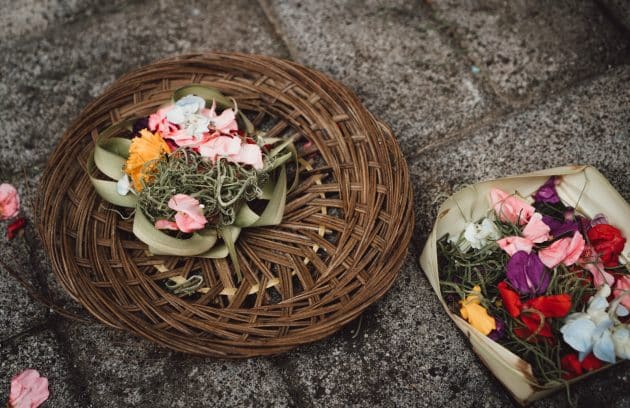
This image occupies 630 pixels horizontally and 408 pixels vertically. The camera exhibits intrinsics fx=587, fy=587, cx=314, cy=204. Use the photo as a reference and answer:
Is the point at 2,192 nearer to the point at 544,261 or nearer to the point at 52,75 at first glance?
the point at 52,75

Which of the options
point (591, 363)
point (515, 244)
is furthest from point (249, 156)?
point (591, 363)

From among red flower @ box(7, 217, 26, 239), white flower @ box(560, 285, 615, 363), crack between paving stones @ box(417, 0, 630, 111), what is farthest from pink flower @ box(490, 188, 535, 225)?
red flower @ box(7, 217, 26, 239)

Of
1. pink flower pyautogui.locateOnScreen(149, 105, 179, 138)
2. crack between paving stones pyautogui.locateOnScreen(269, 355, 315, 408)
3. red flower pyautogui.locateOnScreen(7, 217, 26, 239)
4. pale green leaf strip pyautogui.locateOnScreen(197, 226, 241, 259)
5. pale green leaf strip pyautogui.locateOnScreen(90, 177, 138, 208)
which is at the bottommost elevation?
crack between paving stones pyautogui.locateOnScreen(269, 355, 315, 408)

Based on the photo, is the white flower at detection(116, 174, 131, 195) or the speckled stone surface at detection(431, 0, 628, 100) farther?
the speckled stone surface at detection(431, 0, 628, 100)

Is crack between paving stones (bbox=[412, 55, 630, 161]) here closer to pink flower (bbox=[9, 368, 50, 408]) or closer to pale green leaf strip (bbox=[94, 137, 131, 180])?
pale green leaf strip (bbox=[94, 137, 131, 180])

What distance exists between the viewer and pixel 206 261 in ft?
4.33

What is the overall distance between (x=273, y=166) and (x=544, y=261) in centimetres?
62

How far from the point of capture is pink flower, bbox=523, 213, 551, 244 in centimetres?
128

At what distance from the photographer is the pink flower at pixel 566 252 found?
1.24m

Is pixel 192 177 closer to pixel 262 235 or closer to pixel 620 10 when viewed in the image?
pixel 262 235

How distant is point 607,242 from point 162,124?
1000 mm

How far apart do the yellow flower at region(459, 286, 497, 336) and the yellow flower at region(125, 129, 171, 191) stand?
0.73 m

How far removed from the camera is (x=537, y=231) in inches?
50.5

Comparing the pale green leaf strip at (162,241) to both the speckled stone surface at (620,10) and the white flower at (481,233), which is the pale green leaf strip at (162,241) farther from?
the speckled stone surface at (620,10)
